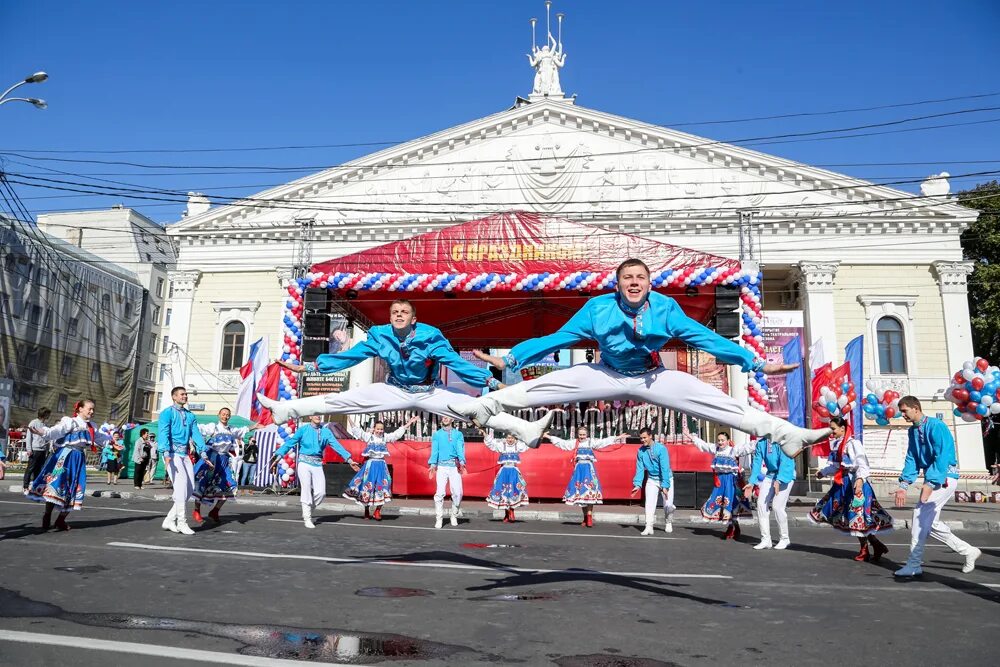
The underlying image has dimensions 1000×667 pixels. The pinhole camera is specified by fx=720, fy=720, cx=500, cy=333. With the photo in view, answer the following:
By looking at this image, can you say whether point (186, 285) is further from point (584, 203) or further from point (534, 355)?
point (534, 355)

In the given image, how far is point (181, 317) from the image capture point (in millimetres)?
34656

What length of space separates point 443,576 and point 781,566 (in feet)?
14.5

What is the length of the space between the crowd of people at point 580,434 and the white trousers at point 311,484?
24 millimetres

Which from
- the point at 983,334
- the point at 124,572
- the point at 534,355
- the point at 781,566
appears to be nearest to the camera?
the point at 534,355

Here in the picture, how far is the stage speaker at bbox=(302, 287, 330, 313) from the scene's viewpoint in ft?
55.5

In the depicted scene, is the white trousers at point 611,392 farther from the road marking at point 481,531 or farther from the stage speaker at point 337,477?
the stage speaker at point 337,477

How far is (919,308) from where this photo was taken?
102ft

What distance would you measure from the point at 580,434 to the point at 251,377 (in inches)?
480

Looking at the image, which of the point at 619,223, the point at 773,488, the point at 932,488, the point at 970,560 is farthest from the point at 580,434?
the point at 619,223

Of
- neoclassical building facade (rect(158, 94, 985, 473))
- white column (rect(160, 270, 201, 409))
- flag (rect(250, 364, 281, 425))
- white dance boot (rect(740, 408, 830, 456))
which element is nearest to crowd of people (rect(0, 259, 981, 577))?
white dance boot (rect(740, 408, 830, 456))

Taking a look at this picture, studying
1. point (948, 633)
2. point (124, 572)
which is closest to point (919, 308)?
point (948, 633)

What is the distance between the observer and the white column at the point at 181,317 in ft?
111

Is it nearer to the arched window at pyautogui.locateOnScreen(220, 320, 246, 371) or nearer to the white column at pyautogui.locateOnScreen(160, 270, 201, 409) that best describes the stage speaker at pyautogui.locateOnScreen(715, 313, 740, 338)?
the arched window at pyautogui.locateOnScreen(220, 320, 246, 371)

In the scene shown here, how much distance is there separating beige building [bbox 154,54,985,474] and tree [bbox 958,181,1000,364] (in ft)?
10.3
